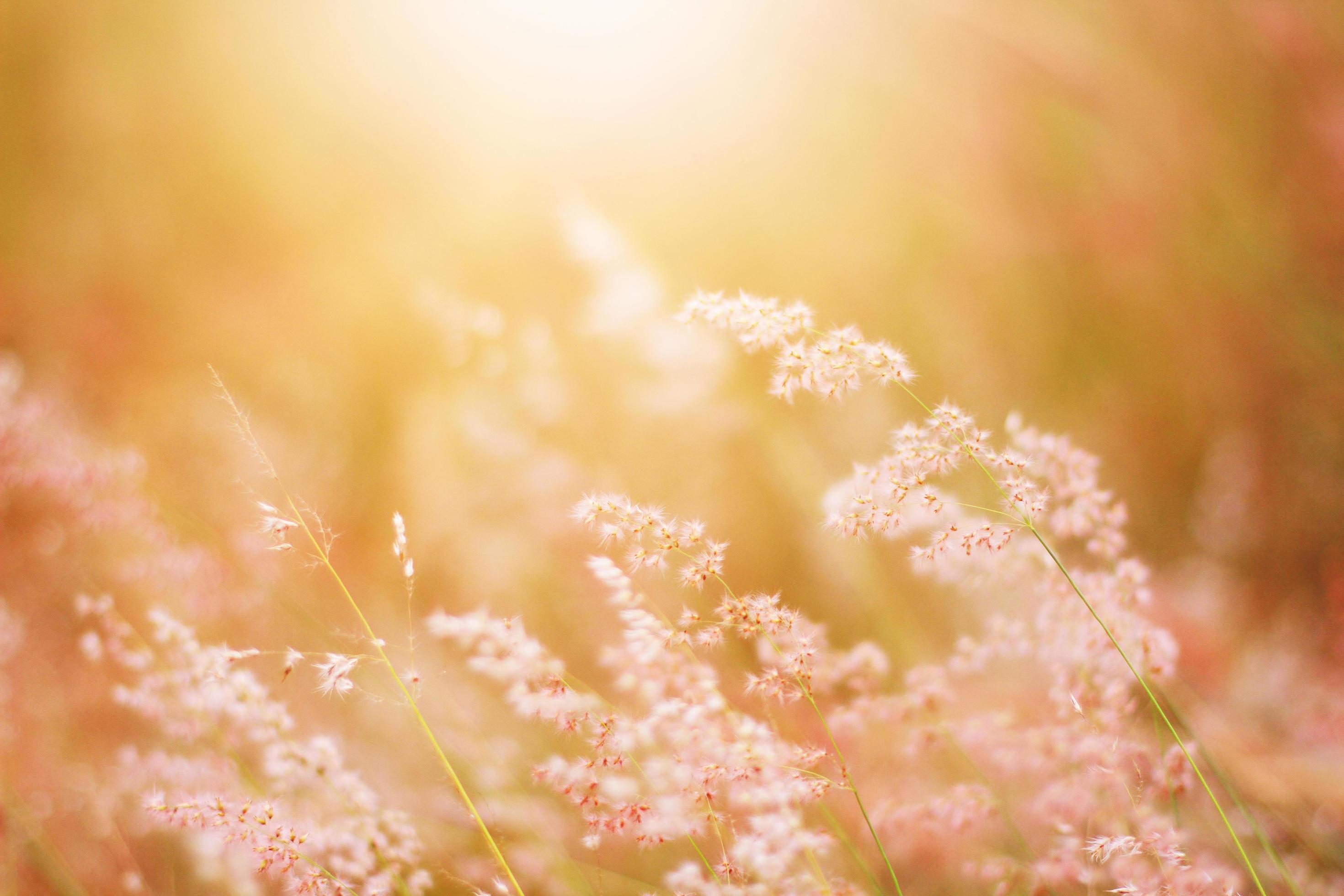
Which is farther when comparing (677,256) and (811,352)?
(677,256)

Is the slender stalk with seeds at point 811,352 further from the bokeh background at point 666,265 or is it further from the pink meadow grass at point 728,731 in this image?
the bokeh background at point 666,265

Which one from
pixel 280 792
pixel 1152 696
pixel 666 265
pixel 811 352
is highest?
pixel 666 265

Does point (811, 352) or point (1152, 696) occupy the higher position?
point (811, 352)

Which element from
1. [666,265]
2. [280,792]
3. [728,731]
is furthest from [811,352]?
[666,265]

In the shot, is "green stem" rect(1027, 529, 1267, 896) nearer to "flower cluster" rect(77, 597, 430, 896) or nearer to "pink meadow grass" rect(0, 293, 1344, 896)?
"pink meadow grass" rect(0, 293, 1344, 896)

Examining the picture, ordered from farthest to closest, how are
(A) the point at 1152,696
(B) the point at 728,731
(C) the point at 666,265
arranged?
(C) the point at 666,265 → (B) the point at 728,731 → (A) the point at 1152,696

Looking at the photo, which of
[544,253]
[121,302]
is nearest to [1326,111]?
[544,253]

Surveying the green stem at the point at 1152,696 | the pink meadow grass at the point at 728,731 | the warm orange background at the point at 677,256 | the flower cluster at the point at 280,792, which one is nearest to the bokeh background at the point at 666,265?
the warm orange background at the point at 677,256

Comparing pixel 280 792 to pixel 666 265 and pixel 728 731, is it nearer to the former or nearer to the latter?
pixel 728 731

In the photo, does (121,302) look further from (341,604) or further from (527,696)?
(527,696)

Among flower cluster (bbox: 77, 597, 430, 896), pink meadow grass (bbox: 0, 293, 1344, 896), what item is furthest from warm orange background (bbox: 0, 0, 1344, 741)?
flower cluster (bbox: 77, 597, 430, 896)
